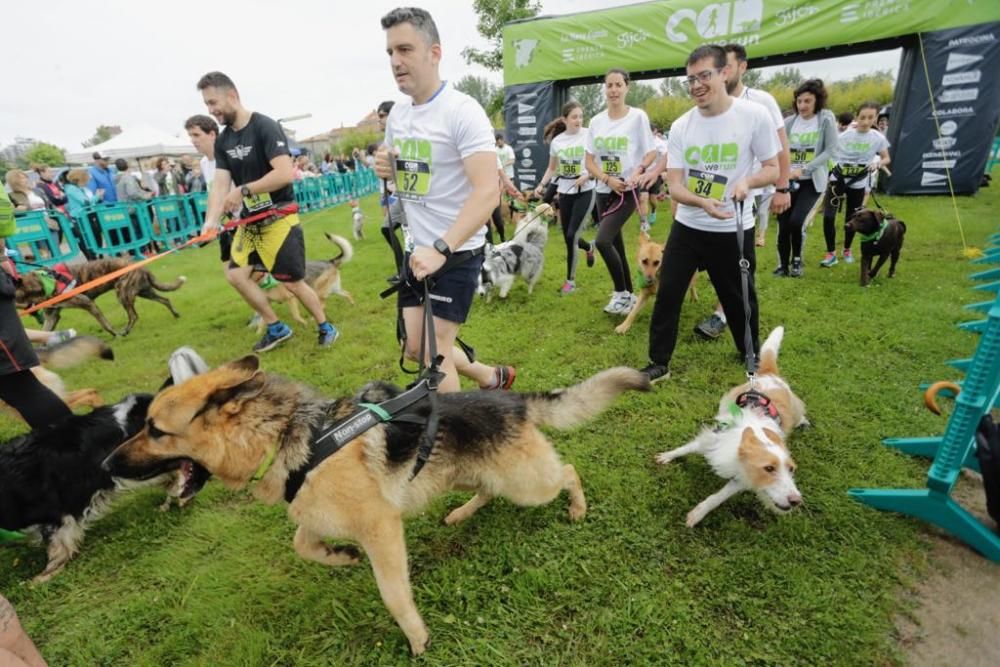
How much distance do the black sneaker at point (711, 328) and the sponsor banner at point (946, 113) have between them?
993cm

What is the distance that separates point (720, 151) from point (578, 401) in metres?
2.37

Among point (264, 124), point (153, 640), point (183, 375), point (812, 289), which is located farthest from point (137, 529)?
point (812, 289)

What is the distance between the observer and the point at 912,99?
35.6 ft

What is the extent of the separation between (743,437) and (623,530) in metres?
0.84

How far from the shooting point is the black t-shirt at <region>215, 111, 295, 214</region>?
14.0 feet

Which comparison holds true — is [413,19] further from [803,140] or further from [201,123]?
[803,140]

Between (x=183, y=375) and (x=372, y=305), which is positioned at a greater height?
(x=183, y=375)

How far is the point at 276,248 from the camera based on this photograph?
4.55 m

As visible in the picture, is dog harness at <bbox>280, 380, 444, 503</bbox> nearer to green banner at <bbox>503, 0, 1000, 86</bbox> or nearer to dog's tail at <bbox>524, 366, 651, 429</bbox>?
dog's tail at <bbox>524, 366, 651, 429</bbox>

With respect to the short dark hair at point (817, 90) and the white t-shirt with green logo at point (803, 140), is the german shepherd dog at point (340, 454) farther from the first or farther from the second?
the short dark hair at point (817, 90)

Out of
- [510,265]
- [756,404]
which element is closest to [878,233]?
[510,265]

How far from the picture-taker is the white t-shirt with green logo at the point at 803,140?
6195 millimetres

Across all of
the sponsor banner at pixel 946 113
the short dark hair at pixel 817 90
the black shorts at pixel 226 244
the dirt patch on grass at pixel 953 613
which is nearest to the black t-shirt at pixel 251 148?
the black shorts at pixel 226 244

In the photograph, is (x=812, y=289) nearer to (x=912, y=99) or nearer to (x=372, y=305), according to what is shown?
(x=372, y=305)
